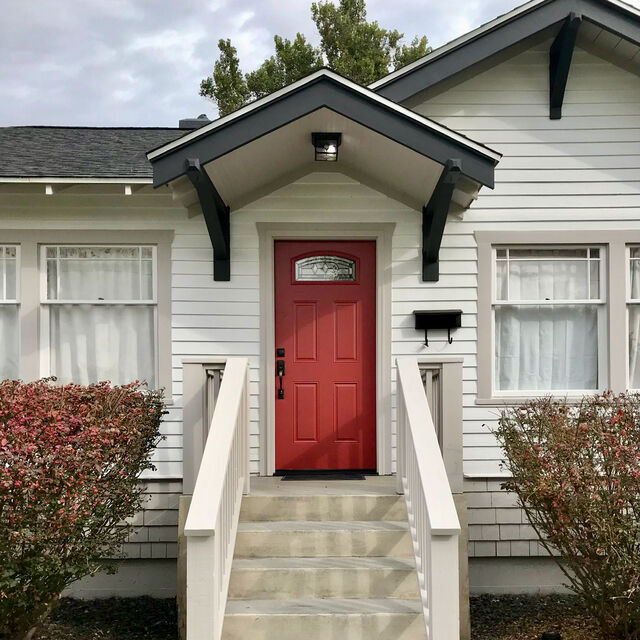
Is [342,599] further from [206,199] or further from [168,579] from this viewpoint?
[206,199]

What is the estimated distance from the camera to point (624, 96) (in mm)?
6750

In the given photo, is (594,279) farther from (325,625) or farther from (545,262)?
(325,625)

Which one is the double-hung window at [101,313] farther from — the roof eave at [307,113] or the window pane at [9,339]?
the roof eave at [307,113]

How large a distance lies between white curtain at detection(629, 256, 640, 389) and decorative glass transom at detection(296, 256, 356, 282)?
2.45 m

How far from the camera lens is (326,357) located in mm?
6816

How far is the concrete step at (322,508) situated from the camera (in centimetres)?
535

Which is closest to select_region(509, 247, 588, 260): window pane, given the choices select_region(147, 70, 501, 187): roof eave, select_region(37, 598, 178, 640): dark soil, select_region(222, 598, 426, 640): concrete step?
select_region(147, 70, 501, 187): roof eave

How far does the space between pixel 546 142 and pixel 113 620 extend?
5422 mm

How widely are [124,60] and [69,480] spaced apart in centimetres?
2987

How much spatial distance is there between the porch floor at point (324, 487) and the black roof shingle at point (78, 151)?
267 centimetres

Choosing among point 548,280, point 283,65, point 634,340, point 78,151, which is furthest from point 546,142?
point 283,65

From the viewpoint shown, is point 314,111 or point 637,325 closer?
point 314,111

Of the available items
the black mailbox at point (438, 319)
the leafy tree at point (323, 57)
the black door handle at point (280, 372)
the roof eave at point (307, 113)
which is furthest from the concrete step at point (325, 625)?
the leafy tree at point (323, 57)

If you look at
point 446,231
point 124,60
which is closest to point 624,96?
point 446,231
